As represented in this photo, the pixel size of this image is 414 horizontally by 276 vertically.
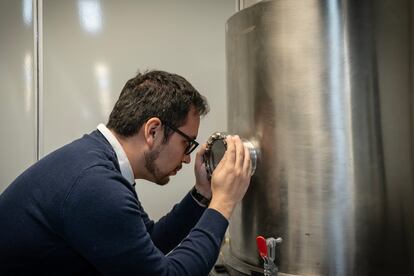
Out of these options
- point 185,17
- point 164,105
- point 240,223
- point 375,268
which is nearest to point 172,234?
point 240,223

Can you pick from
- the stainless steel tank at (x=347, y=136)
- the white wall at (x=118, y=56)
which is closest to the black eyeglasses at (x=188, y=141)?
the stainless steel tank at (x=347, y=136)

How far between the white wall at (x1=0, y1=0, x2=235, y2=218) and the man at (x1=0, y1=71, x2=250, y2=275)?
23.2 inches

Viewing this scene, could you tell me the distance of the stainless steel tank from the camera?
2.21 ft

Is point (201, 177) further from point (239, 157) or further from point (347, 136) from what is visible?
point (347, 136)

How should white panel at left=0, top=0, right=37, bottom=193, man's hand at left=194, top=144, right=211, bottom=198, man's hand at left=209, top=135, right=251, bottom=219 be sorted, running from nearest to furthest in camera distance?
man's hand at left=209, top=135, right=251, bottom=219 → man's hand at left=194, top=144, right=211, bottom=198 → white panel at left=0, top=0, right=37, bottom=193

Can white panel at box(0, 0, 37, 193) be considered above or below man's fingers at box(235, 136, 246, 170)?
above

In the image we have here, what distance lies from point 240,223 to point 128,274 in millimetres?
291

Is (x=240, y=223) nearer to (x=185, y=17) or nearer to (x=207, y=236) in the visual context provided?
(x=207, y=236)

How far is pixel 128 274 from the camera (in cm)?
63

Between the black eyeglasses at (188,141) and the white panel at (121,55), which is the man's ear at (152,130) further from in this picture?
the white panel at (121,55)

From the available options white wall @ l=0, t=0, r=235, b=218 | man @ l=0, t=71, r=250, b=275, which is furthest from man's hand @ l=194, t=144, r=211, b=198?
white wall @ l=0, t=0, r=235, b=218

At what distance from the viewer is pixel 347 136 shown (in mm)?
671

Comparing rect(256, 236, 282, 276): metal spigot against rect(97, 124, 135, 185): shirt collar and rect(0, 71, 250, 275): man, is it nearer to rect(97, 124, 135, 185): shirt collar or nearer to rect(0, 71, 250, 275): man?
rect(0, 71, 250, 275): man

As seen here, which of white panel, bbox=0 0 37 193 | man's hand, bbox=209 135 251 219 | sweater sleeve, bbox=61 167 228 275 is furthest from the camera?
white panel, bbox=0 0 37 193
